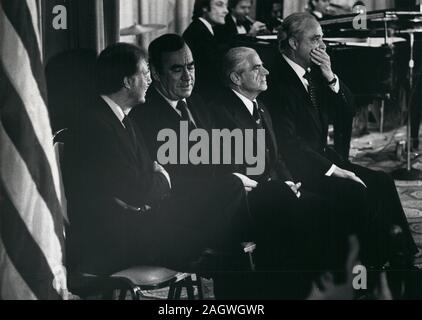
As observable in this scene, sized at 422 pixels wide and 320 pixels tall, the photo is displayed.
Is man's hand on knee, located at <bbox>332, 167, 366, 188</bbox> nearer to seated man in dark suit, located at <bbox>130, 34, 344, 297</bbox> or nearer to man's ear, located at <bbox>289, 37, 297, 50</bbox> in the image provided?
seated man in dark suit, located at <bbox>130, 34, 344, 297</bbox>

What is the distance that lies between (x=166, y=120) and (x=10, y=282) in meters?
1.34

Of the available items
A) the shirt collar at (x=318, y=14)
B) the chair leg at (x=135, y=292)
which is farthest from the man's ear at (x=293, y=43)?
the chair leg at (x=135, y=292)

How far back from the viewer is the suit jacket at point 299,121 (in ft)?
17.3

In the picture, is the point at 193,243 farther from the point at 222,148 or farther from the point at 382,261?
the point at 382,261

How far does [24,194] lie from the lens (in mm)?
4707

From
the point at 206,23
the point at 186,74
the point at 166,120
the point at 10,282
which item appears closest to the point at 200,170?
the point at 166,120

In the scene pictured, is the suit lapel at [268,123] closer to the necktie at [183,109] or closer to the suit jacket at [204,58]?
the suit jacket at [204,58]

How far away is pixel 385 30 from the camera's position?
17.8 ft

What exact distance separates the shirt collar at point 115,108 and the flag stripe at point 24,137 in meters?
0.51

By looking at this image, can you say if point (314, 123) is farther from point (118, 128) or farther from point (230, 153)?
point (118, 128)

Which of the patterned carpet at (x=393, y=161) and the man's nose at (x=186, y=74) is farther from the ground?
the man's nose at (x=186, y=74)

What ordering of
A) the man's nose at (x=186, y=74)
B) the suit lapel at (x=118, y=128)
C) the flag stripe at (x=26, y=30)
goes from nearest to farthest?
the flag stripe at (x=26, y=30) → the suit lapel at (x=118, y=128) → the man's nose at (x=186, y=74)

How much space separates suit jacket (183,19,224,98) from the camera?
5.18m

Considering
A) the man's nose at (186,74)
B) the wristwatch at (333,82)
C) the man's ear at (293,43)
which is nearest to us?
the man's nose at (186,74)
